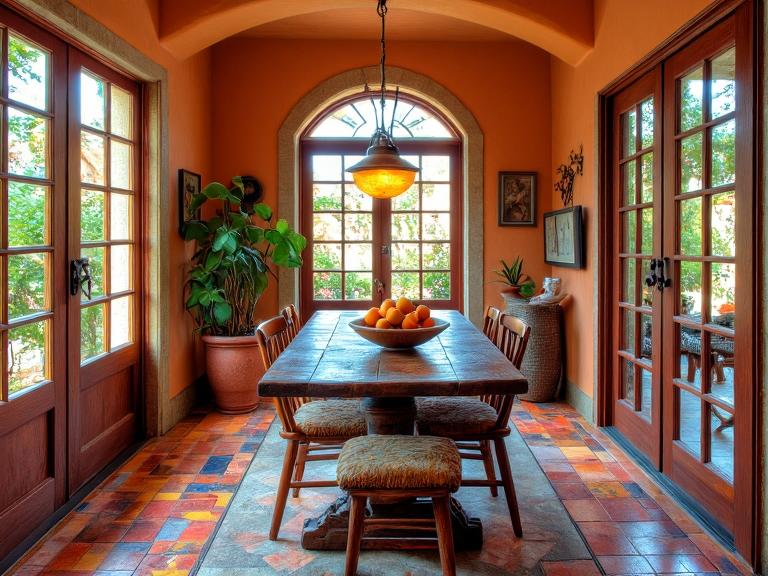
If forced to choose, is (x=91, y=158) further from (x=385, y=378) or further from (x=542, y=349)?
(x=542, y=349)

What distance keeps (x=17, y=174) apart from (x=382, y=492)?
1984 millimetres

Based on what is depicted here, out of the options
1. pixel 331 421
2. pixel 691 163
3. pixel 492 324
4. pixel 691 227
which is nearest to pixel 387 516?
pixel 331 421

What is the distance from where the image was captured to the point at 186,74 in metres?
4.34

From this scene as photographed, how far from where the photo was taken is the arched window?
210 inches

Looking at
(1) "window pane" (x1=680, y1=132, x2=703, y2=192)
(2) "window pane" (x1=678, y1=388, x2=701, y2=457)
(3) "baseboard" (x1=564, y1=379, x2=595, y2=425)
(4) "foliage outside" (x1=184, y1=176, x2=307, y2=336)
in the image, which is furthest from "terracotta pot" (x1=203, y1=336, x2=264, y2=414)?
(1) "window pane" (x1=680, y1=132, x2=703, y2=192)

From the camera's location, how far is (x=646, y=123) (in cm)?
344

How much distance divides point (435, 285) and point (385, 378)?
3339 mm

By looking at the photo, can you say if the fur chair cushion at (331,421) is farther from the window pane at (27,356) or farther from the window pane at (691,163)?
the window pane at (691,163)

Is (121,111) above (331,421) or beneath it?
above

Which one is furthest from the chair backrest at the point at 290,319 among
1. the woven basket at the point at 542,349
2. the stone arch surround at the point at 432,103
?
the woven basket at the point at 542,349

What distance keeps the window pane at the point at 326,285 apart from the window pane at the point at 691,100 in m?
3.11

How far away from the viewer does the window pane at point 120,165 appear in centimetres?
349

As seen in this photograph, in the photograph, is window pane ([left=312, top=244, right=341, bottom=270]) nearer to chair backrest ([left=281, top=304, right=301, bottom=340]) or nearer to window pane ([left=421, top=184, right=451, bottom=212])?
window pane ([left=421, top=184, right=451, bottom=212])

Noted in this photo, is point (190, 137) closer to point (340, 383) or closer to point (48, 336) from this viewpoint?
point (48, 336)
